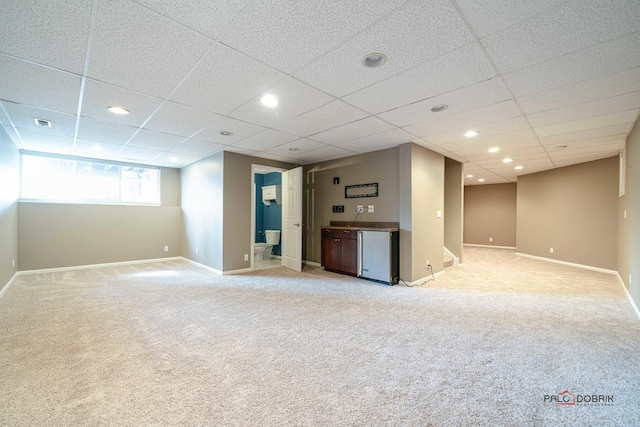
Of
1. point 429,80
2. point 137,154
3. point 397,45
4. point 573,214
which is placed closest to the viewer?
point 397,45

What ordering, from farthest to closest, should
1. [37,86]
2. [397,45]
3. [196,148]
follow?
[196,148], [37,86], [397,45]

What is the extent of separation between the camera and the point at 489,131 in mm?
3783

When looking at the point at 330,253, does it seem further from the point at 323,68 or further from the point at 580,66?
the point at 580,66

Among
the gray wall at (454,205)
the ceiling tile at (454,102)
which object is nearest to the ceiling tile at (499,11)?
the ceiling tile at (454,102)

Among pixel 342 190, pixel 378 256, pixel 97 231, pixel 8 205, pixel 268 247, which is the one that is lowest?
pixel 268 247

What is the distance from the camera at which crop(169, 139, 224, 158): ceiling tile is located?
462cm

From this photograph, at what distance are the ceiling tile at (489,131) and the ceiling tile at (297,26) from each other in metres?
2.63

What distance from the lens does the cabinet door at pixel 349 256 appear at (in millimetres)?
5020

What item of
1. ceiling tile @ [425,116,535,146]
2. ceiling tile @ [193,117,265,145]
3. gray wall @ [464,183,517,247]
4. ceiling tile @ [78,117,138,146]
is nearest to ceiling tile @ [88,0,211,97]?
ceiling tile @ [193,117,265,145]

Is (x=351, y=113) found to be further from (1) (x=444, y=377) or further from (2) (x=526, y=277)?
(2) (x=526, y=277)

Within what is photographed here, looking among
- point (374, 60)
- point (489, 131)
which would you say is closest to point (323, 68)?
point (374, 60)

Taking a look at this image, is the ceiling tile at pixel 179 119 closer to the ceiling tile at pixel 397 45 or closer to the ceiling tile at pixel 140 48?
the ceiling tile at pixel 140 48

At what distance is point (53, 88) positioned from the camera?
102 inches
